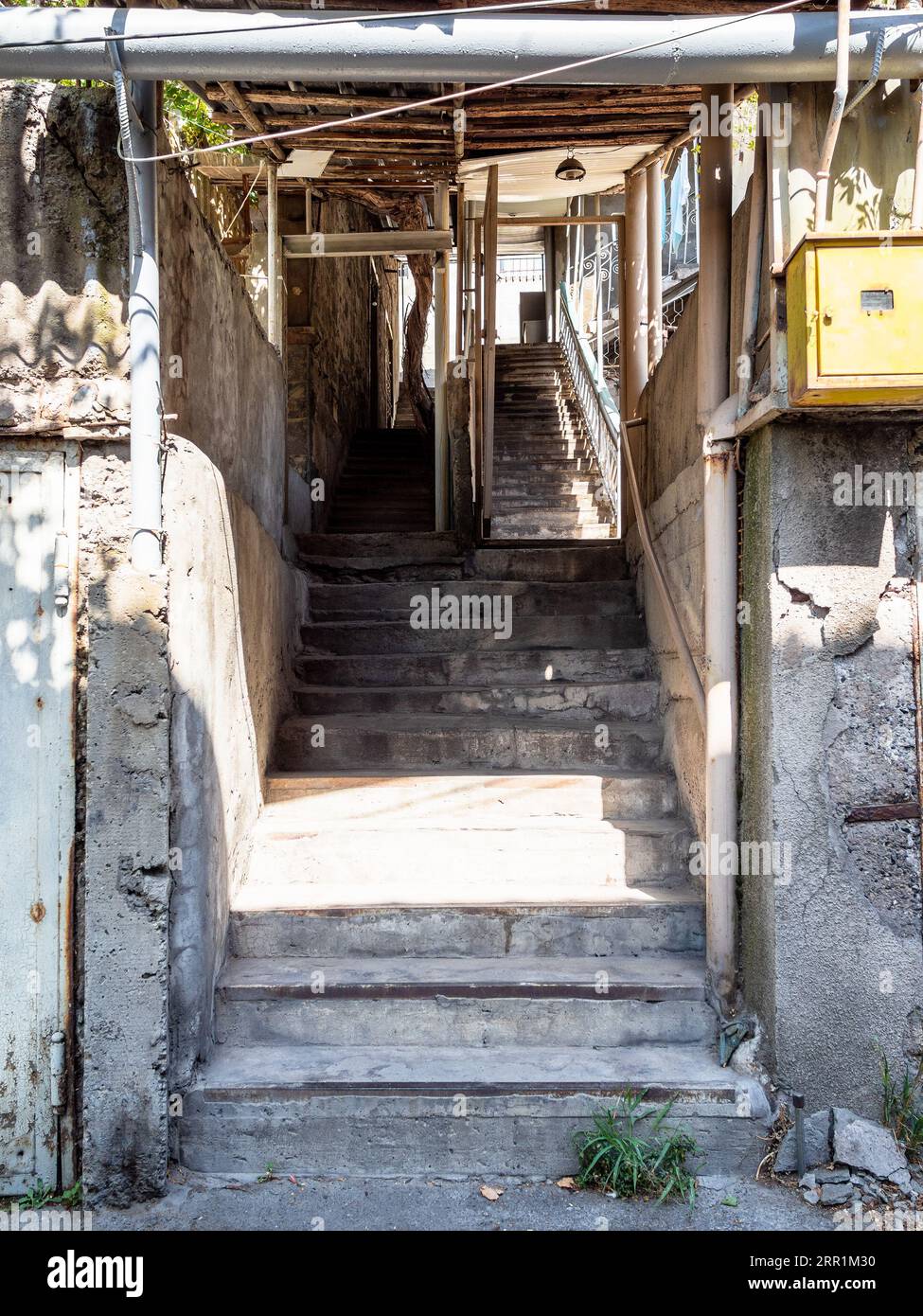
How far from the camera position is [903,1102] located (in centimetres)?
327

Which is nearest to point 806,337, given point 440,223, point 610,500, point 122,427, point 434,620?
point 122,427

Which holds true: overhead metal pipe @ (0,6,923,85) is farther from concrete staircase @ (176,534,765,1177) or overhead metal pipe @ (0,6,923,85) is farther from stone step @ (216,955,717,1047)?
stone step @ (216,955,717,1047)

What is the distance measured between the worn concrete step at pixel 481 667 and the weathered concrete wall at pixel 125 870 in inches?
86.7

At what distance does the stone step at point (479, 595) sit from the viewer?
5781mm

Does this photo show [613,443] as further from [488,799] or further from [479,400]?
[488,799]

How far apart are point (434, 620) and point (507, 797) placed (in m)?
1.63

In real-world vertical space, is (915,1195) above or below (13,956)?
below

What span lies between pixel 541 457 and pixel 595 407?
1136mm

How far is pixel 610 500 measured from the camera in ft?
32.6

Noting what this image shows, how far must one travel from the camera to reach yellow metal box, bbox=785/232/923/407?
2.88m

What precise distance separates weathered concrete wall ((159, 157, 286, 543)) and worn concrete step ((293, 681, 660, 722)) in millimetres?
1025

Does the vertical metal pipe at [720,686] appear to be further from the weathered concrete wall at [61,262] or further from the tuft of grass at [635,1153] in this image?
the weathered concrete wall at [61,262]

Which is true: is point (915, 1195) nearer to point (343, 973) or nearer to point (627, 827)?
point (627, 827)

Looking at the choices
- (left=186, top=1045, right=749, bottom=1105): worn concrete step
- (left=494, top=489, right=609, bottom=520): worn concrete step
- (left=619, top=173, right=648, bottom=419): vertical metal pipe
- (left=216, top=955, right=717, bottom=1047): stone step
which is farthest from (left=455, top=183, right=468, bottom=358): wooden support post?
(left=186, top=1045, right=749, bottom=1105): worn concrete step
